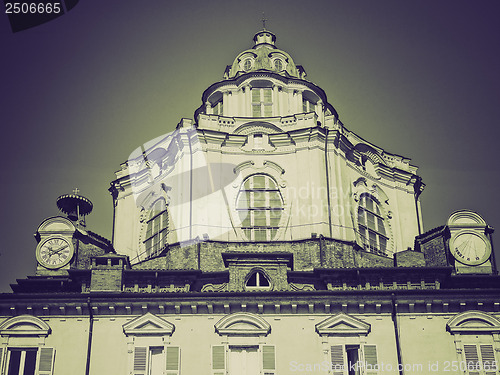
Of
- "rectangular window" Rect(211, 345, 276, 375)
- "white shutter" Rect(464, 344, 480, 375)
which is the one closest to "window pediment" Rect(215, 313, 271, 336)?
"rectangular window" Rect(211, 345, 276, 375)

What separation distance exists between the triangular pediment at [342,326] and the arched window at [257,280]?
3.49m

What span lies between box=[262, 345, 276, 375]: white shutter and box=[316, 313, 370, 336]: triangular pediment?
218 cm

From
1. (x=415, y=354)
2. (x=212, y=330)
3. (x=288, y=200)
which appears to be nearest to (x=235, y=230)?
(x=288, y=200)

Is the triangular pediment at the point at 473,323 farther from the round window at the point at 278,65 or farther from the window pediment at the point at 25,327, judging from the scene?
the round window at the point at 278,65

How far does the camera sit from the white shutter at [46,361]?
37219mm

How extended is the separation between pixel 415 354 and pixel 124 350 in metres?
12.3

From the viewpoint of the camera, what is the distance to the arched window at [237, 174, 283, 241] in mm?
48344

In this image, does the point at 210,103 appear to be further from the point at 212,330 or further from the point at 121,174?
the point at 212,330

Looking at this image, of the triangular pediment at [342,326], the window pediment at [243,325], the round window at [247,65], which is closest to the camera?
the window pediment at [243,325]

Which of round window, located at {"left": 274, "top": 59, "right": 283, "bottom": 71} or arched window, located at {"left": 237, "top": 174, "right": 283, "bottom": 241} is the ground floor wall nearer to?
arched window, located at {"left": 237, "top": 174, "right": 283, "bottom": 241}

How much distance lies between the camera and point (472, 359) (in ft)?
124

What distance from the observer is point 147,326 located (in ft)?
125

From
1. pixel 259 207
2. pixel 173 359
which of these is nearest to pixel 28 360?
pixel 173 359

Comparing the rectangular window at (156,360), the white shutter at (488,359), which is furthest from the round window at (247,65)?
the white shutter at (488,359)
